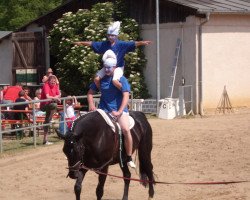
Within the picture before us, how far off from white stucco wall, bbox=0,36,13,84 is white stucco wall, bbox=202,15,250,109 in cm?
979

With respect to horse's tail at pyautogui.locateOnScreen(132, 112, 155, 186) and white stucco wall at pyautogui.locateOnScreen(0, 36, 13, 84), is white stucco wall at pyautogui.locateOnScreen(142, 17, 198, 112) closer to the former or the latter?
white stucco wall at pyautogui.locateOnScreen(0, 36, 13, 84)

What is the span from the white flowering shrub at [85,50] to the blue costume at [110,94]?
14.0 metres

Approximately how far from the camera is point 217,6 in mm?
23562

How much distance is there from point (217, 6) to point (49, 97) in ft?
29.3

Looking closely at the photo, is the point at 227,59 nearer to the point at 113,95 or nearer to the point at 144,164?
the point at 144,164

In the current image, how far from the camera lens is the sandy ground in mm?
11023

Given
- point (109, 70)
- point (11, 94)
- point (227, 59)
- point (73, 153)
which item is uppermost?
point (227, 59)

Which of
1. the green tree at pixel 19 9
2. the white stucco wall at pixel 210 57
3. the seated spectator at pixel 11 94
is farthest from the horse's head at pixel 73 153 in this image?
the green tree at pixel 19 9

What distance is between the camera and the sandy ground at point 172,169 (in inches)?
434

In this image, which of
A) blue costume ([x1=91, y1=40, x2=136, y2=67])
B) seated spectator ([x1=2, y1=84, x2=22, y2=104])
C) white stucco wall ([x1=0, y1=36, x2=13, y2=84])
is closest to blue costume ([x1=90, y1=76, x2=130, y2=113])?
blue costume ([x1=91, y1=40, x2=136, y2=67])

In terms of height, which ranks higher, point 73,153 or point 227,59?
point 227,59

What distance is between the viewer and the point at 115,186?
38.4 ft

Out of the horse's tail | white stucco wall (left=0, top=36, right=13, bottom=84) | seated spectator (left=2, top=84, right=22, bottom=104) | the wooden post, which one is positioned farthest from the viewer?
white stucco wall (left=0, top=36, right=13, bottom=84)

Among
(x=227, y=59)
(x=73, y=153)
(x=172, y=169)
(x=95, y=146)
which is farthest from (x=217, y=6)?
(x=73, y=153)
